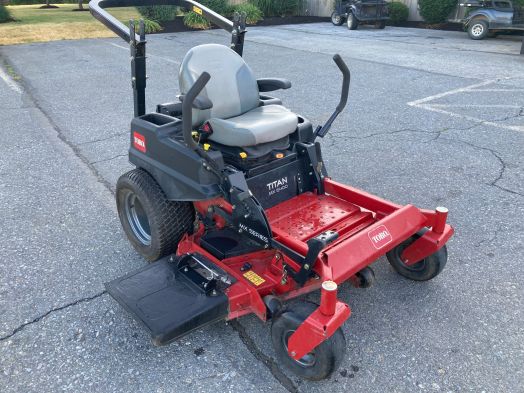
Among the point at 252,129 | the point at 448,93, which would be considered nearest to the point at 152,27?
the point at 448,93

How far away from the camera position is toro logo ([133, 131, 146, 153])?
3.01 m

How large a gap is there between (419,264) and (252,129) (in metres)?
1.32

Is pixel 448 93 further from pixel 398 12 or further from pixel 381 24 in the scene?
pixel 398 12

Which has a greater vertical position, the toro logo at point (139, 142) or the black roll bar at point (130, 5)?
the black roll bar at point (130, 5)

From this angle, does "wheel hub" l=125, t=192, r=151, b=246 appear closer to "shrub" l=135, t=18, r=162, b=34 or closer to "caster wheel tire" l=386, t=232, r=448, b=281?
"caster wheel tire" l=386, t=232, r=448, b=281

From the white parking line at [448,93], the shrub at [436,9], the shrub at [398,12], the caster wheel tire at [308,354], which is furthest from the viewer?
the shrub at [398,12]

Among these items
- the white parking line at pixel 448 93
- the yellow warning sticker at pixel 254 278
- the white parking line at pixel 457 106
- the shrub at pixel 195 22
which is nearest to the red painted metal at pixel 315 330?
the yellow warning sticker at pixel 254 278

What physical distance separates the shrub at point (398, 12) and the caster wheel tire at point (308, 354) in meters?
16.3

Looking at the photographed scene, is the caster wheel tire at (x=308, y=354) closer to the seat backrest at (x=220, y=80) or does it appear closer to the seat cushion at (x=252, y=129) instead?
the seat cushion at (x=252, y=129)

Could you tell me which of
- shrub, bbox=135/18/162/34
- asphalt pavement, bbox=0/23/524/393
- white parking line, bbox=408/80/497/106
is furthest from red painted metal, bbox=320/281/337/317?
shrub, bbox=135/18/162/34

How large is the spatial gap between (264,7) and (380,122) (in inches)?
527

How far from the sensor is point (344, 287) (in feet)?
9.41

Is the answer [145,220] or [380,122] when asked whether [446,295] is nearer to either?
[145,220]

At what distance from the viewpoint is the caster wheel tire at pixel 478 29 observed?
1237cm
